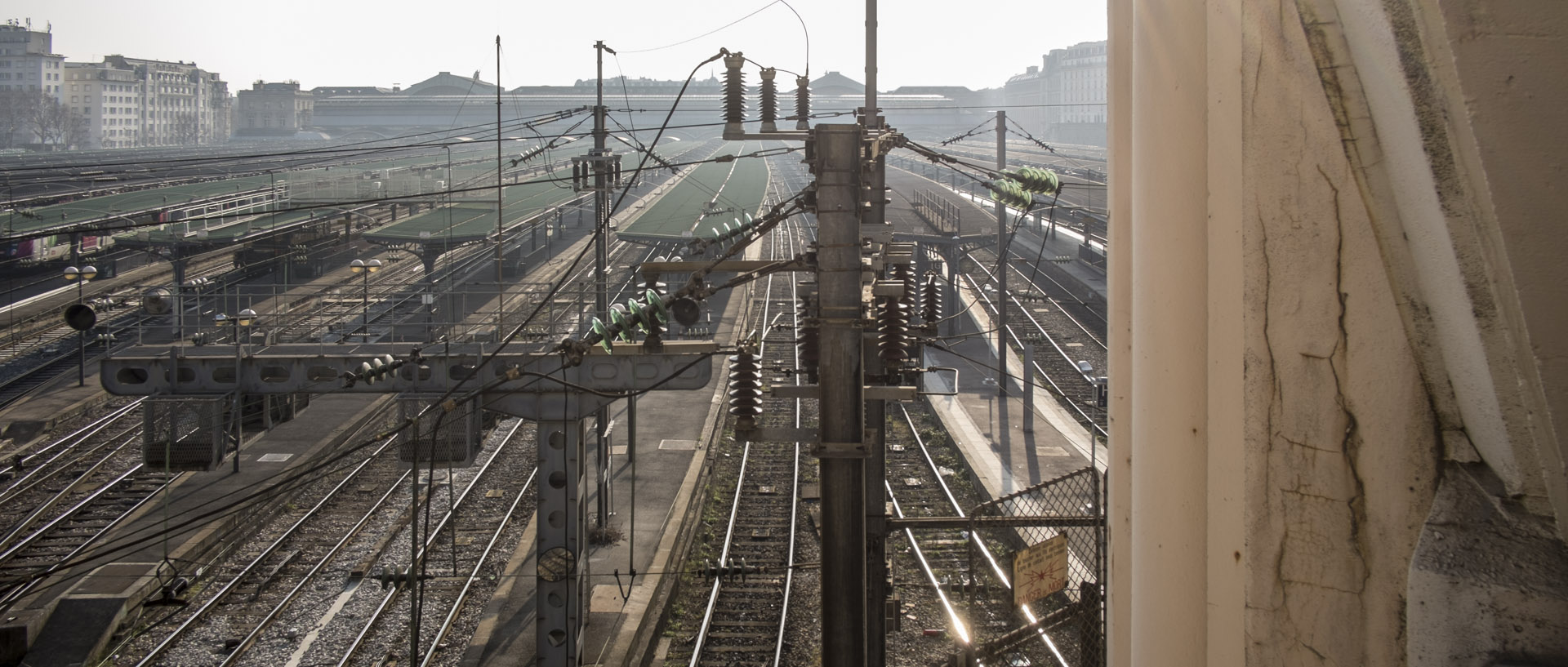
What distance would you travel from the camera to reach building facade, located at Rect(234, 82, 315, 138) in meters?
90.1

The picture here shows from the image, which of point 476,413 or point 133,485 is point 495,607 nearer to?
point 476,413

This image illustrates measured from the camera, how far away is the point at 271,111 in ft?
302

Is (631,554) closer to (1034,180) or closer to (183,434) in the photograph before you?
(183,434)

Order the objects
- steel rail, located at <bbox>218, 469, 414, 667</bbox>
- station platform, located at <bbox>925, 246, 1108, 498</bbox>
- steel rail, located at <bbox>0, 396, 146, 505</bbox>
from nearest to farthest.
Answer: steel rail, located at <bbox>218, 469, 414, 667</bbox>
steel rail, located at <bbox>0, 396, 146, 505</bbox>
station platform, located at <bbox>925, 246, 1108, 498</bbox>

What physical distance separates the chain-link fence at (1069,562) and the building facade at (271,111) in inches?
3656

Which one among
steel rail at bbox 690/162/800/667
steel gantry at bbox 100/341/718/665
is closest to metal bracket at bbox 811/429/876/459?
steel rail at bbox 690/162/800/667

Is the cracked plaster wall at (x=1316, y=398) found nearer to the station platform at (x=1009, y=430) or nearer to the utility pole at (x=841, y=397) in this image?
the utility pole at (x=841, y=397)

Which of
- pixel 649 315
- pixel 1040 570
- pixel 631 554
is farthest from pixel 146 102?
pixel 1040 570

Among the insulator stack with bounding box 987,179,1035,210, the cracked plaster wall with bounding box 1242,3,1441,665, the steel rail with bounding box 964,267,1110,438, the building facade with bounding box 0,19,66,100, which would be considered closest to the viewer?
the cracked plaster wall with bounding box 1242,3,1441,665

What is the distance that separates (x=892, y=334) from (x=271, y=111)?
325ft

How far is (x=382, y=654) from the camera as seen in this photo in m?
10.4

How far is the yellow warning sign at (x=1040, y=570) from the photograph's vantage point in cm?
810

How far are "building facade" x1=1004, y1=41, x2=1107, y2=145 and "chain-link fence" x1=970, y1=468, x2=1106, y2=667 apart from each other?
76.7 metres

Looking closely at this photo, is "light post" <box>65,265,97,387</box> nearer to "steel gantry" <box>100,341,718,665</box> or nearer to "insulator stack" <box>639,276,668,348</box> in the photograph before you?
"steel gantry" <box>100,341,718,665</box>
